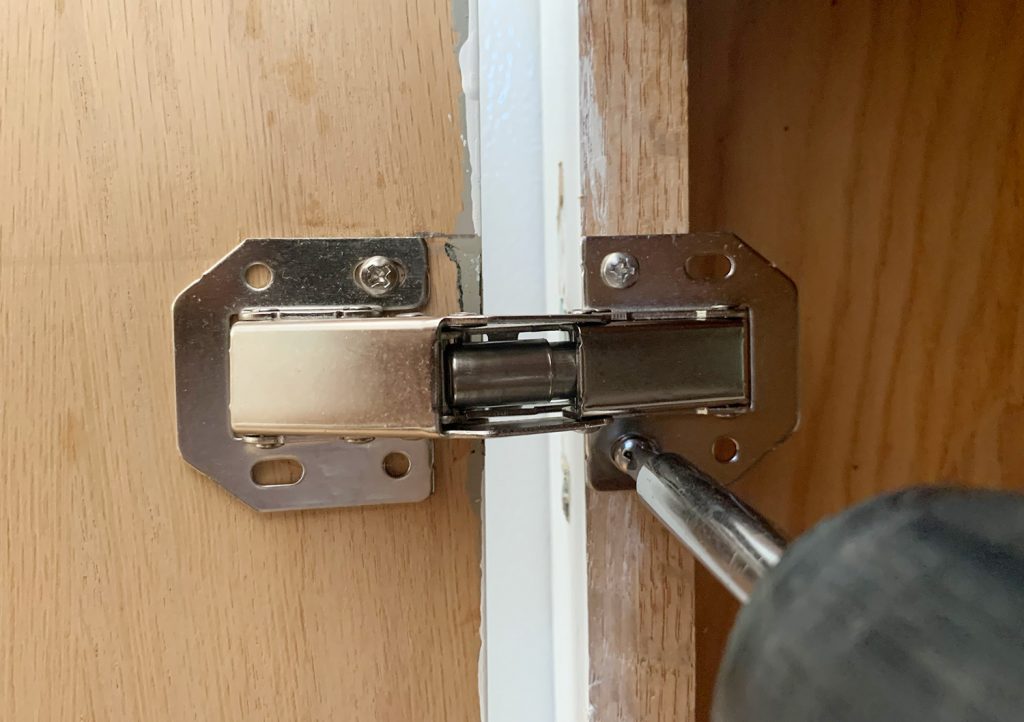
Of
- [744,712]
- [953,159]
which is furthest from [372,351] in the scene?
[953,159]

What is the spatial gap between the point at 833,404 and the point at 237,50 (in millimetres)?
351

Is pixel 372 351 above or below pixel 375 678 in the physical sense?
above

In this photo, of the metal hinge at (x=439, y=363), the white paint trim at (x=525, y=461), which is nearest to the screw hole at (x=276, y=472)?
the metal hinge at (x=439, y=363)

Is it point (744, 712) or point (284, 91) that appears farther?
point (284, 91)

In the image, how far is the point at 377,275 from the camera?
0.34 m

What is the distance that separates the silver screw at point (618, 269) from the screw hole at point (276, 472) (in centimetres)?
18

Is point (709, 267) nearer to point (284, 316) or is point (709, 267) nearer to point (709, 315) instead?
point (709, 315)

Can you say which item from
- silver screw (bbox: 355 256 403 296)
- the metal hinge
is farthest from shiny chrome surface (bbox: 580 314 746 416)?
silver screw (bbox: 355 256 403 296)

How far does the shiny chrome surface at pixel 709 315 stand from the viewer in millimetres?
335

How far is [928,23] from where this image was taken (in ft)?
1.22

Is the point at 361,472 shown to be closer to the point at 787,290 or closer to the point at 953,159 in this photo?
the point at 787,290

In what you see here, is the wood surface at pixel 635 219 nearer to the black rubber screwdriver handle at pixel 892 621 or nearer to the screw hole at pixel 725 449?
the screw hole at pixel 725 449

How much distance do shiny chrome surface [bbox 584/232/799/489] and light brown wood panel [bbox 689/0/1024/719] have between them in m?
0.03

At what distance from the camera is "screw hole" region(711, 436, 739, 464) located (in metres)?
0.35
